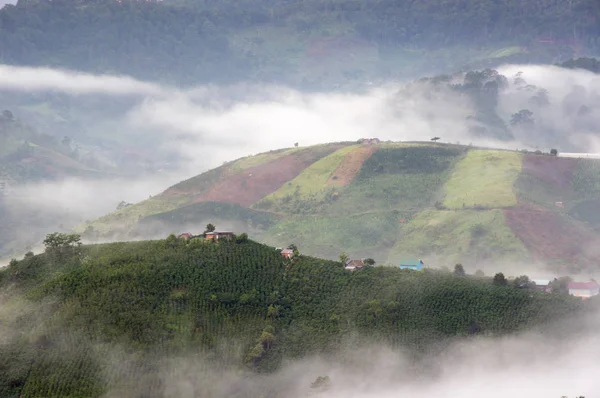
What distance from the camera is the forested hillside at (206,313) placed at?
112375mm

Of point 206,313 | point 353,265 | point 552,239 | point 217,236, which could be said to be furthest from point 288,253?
point 552,239

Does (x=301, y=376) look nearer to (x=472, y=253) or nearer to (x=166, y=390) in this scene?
(x=166, y=390)

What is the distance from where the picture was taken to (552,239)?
194125 millimetres

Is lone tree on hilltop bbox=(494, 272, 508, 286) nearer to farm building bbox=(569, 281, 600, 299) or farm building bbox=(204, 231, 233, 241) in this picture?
farm building bbox=(569, 281, 600, 299)

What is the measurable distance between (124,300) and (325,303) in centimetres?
2453

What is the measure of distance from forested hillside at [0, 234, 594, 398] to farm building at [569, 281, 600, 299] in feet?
37.5

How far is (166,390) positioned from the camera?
11112cm

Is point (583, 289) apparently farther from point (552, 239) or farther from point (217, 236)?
point (552, 239)

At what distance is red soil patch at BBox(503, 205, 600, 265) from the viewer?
190125mm

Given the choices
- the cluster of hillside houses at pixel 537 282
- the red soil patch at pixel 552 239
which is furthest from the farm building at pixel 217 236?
the red soil patch at pixel 552 239

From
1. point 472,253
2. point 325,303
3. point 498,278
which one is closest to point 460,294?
point 498,278

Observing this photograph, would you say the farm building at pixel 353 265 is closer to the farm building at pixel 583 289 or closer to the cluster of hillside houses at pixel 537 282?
the cluster of hillside houses at pixel 537 282

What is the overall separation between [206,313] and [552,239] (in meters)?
91.2

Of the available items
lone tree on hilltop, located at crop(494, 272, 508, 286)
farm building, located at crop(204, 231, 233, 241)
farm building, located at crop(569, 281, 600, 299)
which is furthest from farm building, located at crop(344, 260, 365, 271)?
farm building, located at crop(569, 281, 600, 299)
